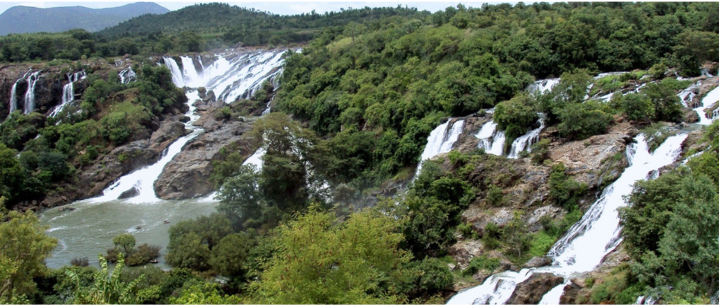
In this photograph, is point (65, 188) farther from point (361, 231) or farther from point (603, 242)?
point (603, 242)

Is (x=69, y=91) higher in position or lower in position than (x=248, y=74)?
lower

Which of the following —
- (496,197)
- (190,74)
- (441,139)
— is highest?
(190,74)

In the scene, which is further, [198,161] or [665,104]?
[198,161]

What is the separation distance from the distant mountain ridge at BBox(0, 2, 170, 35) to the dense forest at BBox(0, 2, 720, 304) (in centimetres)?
5599

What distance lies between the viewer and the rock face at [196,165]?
101 feet

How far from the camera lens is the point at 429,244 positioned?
18.3 metres

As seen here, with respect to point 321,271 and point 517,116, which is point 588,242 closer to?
point 517,116

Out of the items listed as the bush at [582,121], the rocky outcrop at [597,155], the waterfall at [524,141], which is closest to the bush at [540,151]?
the rocky outcrop at [597,155]

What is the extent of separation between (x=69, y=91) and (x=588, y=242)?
143 feet

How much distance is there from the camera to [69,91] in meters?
43.2

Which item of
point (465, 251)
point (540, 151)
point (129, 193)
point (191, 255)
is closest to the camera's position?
point (465, 251)

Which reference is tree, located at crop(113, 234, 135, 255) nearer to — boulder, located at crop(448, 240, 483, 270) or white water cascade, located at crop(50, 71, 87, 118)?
boulder, located at crop(448, 240, 483, 270)

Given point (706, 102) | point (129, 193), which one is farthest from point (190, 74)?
point (706, 102)

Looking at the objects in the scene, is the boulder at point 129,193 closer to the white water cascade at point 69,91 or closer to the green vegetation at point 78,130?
the green vegetation at point 78,130
